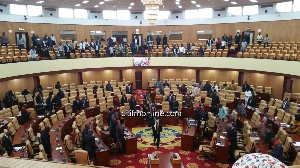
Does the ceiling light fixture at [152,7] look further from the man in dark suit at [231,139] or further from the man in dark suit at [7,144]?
the man in dark suit at [7,144]

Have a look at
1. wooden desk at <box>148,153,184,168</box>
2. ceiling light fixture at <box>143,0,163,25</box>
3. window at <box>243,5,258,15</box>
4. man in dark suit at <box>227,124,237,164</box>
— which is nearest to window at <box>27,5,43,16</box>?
ceiling light fixture at <box>143,0,163,25</box>

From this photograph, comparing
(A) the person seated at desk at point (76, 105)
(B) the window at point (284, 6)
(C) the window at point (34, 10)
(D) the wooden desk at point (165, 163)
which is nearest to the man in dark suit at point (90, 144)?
(D) the wooden desk at point (165, 163)

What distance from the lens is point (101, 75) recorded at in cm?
2442

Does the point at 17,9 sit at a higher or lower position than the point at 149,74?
higher

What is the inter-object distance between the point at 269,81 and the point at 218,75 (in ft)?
14.7

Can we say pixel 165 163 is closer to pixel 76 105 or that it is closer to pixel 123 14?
pixel 76 105

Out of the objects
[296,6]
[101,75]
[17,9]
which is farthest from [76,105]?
[296,6]

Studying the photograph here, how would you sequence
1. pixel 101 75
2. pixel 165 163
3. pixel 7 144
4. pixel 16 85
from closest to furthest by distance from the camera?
pixel 165 163 → pixel 7 144 → pixel 16 85 → pixel 101 75

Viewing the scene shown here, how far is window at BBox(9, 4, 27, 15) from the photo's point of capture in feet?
68.5

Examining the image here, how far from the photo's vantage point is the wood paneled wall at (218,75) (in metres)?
22.6

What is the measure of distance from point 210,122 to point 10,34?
17653mm

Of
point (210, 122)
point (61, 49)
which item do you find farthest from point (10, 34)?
point (210, 122)

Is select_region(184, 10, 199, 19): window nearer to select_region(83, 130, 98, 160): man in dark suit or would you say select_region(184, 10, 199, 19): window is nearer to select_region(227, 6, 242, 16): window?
select_region(227, 6, 242, 16): window

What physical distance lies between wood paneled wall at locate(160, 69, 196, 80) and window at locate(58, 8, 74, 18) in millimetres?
10182
